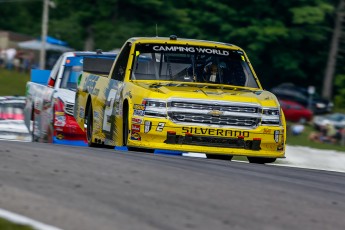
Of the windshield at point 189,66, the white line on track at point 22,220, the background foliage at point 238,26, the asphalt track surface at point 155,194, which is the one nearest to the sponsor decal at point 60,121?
the windshield at point 189,66

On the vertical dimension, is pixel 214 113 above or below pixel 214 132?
above

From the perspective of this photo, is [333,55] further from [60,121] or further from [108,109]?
[108,109]

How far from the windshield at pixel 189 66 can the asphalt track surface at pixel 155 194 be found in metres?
3.09

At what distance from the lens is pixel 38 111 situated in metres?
18.4

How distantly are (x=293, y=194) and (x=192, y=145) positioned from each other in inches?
152

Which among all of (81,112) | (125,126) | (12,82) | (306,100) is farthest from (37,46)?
(125,126)

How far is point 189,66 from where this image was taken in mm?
13578

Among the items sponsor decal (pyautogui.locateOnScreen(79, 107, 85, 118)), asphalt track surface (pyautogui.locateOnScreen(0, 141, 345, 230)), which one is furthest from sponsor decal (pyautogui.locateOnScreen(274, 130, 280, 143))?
sponsor decal (pyautogui.locateOnScreen(79, 107, 85, 118))

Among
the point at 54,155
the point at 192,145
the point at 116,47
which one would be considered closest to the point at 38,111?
the point at 192,145

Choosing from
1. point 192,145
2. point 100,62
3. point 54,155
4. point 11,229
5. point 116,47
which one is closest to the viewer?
point 11,229

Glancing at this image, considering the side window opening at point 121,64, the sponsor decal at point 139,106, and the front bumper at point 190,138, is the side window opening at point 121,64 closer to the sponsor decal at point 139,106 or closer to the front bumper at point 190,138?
the sponsor decal at point 139,106

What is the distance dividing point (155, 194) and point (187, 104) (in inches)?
175

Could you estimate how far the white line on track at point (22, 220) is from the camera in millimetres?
6695

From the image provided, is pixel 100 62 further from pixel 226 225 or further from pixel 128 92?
pixel 226 225
